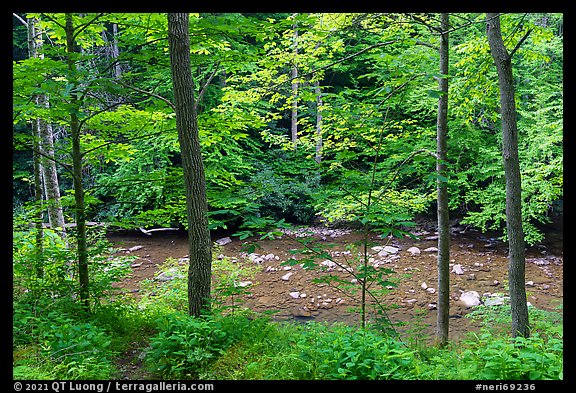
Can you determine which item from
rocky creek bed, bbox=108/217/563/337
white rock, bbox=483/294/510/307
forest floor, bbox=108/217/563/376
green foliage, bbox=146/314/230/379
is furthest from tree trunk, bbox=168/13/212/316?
white rock, bbox=483/294/510/307

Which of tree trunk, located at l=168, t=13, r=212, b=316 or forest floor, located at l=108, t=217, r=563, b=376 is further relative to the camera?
forest floor, located at l=108, t=217, r=563, b=376

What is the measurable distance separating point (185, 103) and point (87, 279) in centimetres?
257

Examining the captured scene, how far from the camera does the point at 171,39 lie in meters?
3.83

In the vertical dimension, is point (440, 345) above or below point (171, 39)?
below

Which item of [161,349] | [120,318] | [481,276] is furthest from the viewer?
[481,276]

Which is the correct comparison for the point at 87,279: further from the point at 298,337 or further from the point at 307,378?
the point at 307,378

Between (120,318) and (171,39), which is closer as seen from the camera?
(171,39)

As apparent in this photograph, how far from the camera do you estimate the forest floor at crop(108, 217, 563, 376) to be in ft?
24.9

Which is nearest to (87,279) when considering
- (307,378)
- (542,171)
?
(307,378)

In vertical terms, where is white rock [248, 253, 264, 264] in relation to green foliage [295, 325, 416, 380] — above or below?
below

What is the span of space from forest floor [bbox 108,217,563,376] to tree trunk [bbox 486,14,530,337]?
2029 millimetres

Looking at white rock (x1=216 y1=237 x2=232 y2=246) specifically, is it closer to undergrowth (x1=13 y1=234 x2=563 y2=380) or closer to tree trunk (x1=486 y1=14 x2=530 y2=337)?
undergrowth (x1=13 y1=234 x2=563 y2=380)

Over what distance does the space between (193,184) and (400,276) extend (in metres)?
6.50
